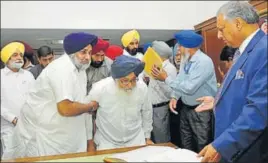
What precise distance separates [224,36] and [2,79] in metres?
0.92

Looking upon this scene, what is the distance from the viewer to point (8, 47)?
1243 mm

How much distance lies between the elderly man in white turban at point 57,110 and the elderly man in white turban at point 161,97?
336mm

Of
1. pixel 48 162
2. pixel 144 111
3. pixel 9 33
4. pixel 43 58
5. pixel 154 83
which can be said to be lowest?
pixel 48 162

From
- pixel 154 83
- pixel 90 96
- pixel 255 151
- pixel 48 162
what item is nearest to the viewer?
pixel 255 151

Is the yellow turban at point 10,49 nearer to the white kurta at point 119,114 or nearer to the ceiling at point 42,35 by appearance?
the ceiling at point 42,35

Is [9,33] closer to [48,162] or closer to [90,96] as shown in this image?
[90,96]

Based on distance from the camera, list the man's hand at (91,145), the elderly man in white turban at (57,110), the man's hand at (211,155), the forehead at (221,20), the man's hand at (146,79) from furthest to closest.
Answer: the man's hand at (146,79) < the man's hand at (91,145) < the elderly man in white turban at (57,110) < the forehead at (221,20) < the man's hand at (211,155)

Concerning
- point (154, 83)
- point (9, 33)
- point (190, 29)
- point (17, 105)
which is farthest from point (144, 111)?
point (9, 33)

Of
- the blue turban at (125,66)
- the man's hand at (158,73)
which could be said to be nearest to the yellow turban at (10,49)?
the blue turban at (125,66)

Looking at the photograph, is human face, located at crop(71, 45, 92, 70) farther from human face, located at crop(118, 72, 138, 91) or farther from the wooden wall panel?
the wooden wall panel

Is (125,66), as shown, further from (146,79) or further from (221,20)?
(221,20)

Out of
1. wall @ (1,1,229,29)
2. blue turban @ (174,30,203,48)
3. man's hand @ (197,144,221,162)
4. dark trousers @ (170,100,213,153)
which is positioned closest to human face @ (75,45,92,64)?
wall @ (1,1,229,29)

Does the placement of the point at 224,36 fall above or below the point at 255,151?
above

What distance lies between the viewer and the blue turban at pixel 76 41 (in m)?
1.24
